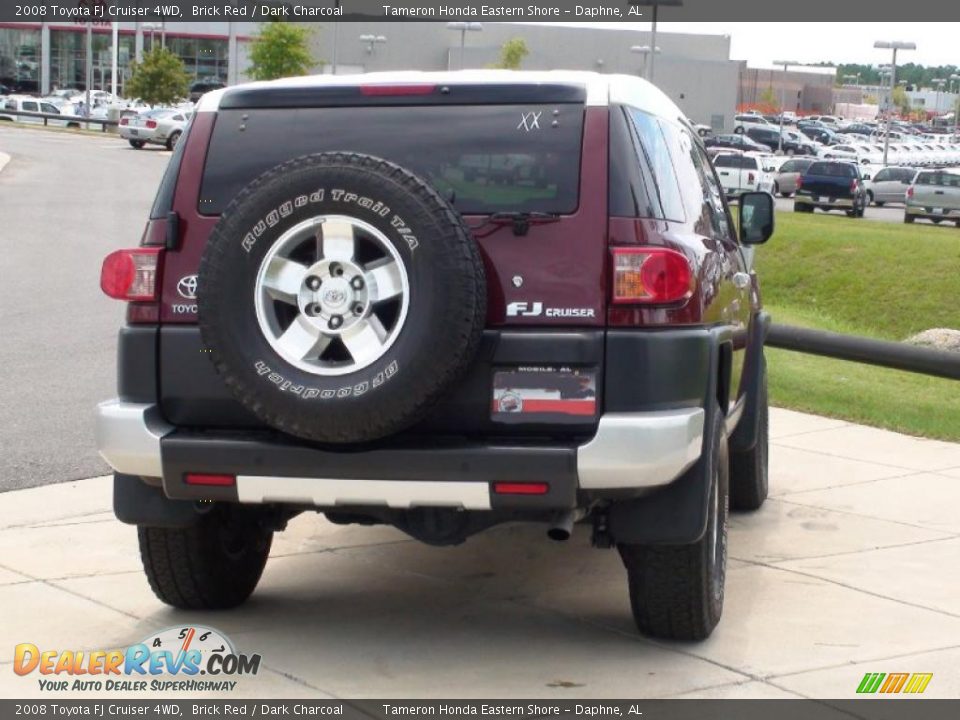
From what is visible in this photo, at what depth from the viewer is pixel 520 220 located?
5.28m

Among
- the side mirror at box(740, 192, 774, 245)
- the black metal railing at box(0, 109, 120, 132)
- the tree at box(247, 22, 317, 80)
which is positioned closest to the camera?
the side mirror at box(740, 192, 774, 245)

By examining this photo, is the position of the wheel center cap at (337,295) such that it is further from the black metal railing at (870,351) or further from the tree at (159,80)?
the tree at (159,80)

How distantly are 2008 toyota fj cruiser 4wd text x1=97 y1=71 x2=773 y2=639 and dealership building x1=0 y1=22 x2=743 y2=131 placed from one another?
3250 inches

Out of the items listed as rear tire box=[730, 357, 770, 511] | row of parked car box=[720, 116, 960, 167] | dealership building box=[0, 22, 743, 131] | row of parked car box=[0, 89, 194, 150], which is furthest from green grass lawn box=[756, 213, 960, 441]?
dealership building box=[0, 22, 743, 131]

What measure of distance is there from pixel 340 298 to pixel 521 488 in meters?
0.86

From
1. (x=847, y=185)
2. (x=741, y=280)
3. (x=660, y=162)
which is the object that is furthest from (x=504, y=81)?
(x=847, y=185)

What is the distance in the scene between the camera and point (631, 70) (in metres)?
95.1

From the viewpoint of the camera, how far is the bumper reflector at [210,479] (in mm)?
5320

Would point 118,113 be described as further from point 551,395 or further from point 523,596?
point 551,395

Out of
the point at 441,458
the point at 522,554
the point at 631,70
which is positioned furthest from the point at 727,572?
the point at 631,70

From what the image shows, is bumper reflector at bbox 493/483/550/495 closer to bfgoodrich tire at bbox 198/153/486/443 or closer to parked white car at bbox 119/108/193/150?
bfgoodrich tire at bbox 198/153/486/443

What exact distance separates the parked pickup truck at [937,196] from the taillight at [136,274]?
3960 centimetres

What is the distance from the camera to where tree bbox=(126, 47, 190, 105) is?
69.2 meters

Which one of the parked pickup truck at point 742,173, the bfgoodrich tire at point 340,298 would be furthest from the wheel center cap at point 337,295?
the parked pickup truck at point 742,173
